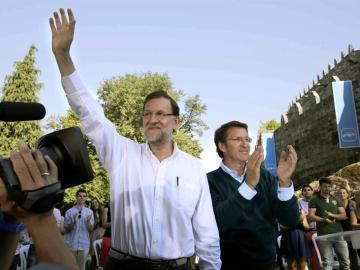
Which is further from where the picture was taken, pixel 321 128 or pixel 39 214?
pixel 321 128

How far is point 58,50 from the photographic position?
2447mm

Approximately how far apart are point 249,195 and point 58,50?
150 centimetres

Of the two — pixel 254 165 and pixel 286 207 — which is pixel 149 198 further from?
Result: pixel 286 207

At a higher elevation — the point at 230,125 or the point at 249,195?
the point at 230,125

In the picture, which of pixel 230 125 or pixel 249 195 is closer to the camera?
pixel 249 195

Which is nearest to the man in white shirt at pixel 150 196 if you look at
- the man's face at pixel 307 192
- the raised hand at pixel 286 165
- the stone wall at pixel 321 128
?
the raised hand at pixel 286 165

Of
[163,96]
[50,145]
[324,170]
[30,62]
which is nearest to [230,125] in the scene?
[163,96]

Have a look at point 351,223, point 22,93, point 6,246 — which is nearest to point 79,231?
point 351,223

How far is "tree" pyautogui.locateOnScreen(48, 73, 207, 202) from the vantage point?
32.5m

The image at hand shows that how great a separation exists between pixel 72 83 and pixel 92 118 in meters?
0.25

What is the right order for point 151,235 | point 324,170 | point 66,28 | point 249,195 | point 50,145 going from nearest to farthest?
point 50,145
point 66,28
point 151,235
point 249,195
point 324,170

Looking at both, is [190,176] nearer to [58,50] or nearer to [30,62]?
[58,50]

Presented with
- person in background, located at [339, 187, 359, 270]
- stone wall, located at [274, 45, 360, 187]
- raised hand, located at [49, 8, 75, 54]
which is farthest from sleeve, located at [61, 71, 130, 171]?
stone wall, located at [274, 45, 360, 187]

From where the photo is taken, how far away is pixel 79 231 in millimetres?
9391
